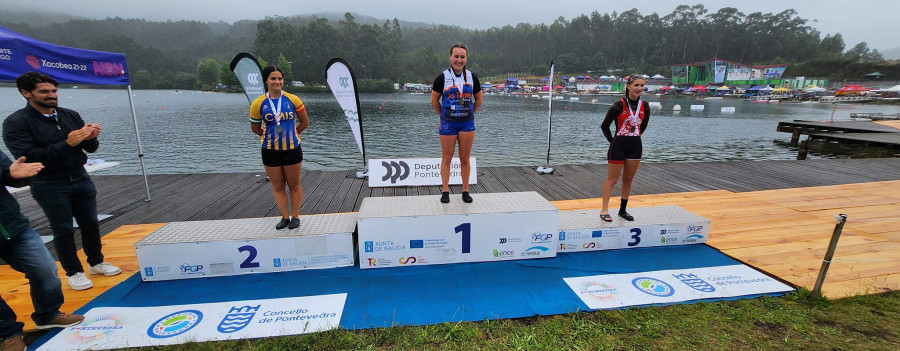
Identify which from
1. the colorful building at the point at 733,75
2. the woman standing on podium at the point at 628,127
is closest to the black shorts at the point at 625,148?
the woman standing on podium at the point at 628,127

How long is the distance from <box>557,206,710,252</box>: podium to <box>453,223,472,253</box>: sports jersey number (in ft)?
3.79

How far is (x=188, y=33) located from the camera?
594 ft

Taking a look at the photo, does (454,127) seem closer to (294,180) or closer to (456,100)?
(456,100)

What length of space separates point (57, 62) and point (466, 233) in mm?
5699

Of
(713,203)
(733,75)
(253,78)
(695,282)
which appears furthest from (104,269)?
(733,75)

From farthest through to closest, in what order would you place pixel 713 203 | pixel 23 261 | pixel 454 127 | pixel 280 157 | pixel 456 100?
pixel 713 203, pixel 454 127, pixel 456 100, pixel 280 157, pixel 23 261

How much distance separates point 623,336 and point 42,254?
465cm

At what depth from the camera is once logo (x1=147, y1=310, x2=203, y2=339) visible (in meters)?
2.95

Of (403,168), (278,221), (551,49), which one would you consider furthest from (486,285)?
(551,49)

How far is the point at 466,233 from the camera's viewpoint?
421 cm

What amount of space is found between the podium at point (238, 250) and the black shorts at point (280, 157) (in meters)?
0.78

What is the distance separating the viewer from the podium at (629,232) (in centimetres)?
455

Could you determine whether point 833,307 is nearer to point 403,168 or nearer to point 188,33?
point 403,168

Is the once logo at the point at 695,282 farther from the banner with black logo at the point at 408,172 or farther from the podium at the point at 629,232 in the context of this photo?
the banner with black logo at the point at 408,172
